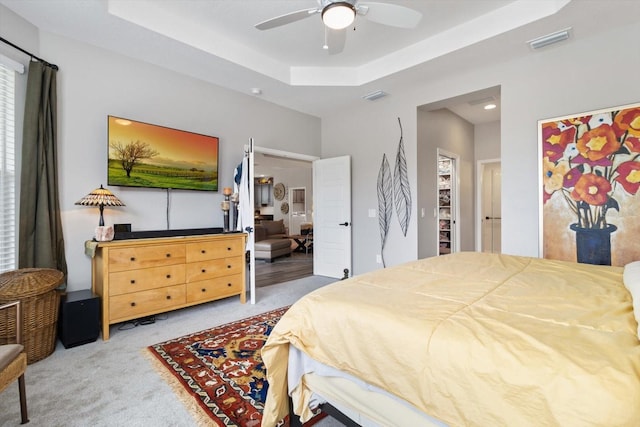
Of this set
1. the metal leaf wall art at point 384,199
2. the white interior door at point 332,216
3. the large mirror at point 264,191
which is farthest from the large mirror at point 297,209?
the metal leaf wall art at point 384,199

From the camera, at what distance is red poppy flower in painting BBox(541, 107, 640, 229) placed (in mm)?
2676

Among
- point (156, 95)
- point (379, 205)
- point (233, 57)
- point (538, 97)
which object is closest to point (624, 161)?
point (538, 97)

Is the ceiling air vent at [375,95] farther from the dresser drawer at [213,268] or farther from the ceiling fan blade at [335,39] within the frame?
the dresser drawer at [213,268]

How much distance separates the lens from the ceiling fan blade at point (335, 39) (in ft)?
7.85

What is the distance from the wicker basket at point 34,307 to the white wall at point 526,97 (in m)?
3.73

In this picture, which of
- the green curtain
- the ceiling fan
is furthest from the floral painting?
the green curtain

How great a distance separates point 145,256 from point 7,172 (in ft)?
4.06

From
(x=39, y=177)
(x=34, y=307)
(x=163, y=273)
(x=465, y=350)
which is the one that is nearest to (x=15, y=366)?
(x=34, y=307)

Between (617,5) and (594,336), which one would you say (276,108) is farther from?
(594,336)

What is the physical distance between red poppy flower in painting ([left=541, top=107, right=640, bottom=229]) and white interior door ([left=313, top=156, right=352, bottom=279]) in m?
2.57

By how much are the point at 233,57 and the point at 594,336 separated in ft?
12.1

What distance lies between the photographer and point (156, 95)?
340 centimetres

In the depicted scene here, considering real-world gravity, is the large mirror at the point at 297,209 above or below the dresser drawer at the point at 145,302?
above

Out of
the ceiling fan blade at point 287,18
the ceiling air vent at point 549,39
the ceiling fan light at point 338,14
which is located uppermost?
the ceiling air vent at point 549,39
